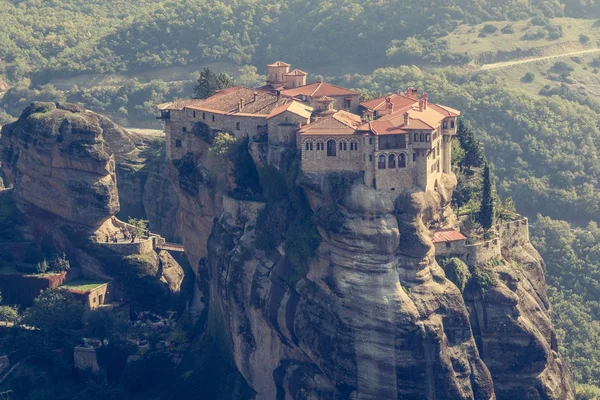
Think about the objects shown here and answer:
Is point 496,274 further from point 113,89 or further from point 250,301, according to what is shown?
point 113,89

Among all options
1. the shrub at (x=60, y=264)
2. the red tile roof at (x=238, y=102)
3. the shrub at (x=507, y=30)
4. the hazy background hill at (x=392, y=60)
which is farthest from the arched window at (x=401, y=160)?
the shrub at (x=507, y=30)

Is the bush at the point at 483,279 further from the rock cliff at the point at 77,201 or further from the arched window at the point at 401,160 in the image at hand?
the rock cliff at the point at 77,201

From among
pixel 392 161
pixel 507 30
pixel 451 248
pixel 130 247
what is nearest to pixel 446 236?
pixel 451 248

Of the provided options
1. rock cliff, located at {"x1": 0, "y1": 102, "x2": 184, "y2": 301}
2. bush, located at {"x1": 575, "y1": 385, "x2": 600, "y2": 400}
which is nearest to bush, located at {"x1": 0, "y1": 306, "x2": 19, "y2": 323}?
rock cliff, located at {"x1": 0, "y1": 102, "x2": 184, "y2": 301}

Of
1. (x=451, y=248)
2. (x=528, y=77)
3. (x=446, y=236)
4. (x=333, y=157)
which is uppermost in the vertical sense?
(x=528, y=77)

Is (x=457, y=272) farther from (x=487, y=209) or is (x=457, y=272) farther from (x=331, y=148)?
(x=331, y=148)
